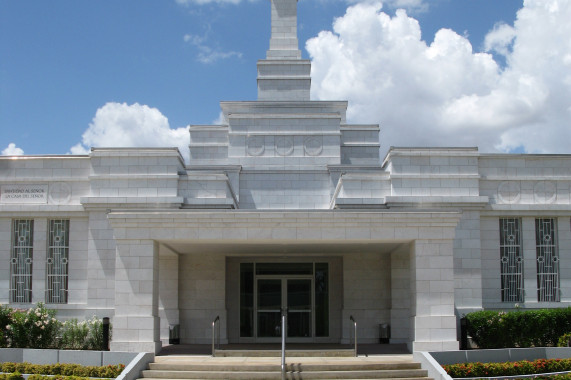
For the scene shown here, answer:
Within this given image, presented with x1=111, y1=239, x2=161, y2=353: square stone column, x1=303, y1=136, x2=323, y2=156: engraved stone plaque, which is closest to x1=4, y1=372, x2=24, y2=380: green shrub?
x1=111, y1=239, x2=161, y2=353: square stone column

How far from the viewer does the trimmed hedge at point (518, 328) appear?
19.8 metres

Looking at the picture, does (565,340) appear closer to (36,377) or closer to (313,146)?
(313,146)

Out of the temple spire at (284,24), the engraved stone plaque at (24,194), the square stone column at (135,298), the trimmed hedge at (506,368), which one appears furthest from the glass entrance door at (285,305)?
the temple spire at (284,24)

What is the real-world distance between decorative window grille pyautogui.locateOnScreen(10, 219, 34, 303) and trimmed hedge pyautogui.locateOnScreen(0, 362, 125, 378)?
6.49 metres

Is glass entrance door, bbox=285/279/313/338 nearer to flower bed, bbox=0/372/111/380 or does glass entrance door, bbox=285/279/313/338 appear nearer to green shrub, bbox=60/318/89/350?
green shrub, bbox=60/318/89/350

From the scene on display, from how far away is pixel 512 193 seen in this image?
23578mm

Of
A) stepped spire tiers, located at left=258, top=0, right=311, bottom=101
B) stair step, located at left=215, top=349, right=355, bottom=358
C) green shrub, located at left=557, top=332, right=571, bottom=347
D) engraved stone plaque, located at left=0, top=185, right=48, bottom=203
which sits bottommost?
stair step, located at left=215, top=349, right=355, bottom=358

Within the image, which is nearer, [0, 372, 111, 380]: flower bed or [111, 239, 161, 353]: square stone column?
[0, 372, 111, 380]: flower bed

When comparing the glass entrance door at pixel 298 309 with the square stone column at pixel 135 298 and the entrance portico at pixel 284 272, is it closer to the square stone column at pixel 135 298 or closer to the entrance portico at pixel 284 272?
the entrance portico at pixel 284 272

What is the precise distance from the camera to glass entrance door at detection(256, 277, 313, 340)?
24.1 metres

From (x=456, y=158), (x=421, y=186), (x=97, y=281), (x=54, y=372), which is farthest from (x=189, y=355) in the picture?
(x=456, y=158)

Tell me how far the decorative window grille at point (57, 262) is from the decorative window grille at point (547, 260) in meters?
17.0

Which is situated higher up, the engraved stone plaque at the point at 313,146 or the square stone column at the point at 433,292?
the engraved stone plaque at the point at 313,146

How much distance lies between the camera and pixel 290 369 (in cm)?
1694
